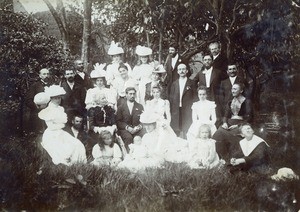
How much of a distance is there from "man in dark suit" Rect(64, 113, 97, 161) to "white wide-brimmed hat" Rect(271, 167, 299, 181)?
1634 mm

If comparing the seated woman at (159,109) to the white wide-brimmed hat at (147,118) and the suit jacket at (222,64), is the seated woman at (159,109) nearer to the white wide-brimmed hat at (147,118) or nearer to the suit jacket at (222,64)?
the white wide-brimmed hat at (147,118)

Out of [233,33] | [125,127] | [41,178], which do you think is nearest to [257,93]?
[233,33]

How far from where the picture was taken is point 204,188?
3.82 meters

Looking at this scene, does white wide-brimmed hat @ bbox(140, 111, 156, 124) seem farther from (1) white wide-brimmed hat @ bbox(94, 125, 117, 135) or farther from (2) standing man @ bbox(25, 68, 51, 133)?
(2) standing man @ bbox(25, 68, 51, 133)

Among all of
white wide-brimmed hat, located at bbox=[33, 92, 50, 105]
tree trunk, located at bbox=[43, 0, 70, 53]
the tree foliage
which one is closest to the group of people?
white wide-brimmed hat, located at bbox=[33, 92, 50, 105]

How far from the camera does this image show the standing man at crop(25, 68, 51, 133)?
410cm

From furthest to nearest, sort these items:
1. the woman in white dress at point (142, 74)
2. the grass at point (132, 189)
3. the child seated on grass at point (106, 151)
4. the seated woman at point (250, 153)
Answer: the woman in white dress at point (142, 74) < the child seated on grass at point (106, 151) < the seated woman at point (250, 153) < the grass at point (132, 189)

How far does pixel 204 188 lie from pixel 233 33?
56.1 inches

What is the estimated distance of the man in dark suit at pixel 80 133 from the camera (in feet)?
13.5

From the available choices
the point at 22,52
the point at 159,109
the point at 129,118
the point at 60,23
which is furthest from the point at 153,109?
the point at 22,52

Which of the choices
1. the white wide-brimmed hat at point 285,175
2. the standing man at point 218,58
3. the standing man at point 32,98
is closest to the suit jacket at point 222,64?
the standing man at point 218,58

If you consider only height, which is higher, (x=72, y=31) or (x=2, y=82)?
(x=72, y=31)

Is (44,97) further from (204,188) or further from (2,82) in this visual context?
(204,188)

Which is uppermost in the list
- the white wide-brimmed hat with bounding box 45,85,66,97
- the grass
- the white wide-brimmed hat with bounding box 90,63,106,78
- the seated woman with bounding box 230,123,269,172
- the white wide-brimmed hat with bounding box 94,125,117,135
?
the white wide-brimmed hat with bounding box 90,63,106,78
